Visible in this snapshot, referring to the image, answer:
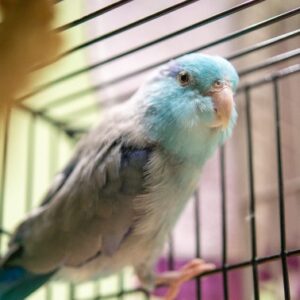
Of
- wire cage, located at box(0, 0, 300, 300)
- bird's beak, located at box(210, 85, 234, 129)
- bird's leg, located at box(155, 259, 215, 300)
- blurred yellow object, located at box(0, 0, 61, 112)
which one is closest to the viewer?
blurred yellow object, located at box(0, 0, 61, 112)

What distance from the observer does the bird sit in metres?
0.80

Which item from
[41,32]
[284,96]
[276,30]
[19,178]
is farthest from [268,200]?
[41,32]

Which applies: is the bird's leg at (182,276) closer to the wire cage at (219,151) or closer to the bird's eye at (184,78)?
the wire cage at (219,151)

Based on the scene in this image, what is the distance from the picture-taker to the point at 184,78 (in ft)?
2.72

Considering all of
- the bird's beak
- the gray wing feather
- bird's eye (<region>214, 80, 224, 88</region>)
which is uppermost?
bird's eye (<region>214, 80, 224, 88</region>)

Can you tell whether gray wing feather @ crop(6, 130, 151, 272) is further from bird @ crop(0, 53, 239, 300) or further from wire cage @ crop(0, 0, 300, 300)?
wire cage @ crop(0, 0, 300, 300)

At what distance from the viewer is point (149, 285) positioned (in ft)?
3.08

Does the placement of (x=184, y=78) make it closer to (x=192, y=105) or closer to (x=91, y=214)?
(x=192, y=105)

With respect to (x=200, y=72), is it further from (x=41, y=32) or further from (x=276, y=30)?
(x=41, y=32)

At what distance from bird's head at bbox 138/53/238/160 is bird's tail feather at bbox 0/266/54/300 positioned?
10.9 inches

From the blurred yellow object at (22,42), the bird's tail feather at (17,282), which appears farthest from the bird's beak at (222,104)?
the blurred yellow object at (22,42)

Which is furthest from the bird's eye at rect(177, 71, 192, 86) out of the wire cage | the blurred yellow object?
the blurred yellow object

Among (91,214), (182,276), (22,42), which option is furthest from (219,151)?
(22,42)

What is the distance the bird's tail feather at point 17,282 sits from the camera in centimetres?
84
